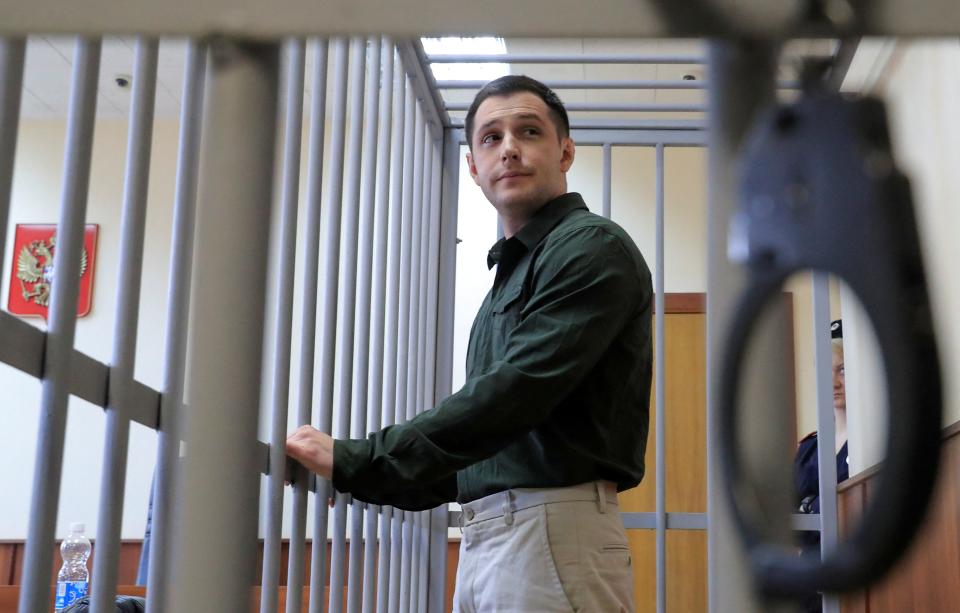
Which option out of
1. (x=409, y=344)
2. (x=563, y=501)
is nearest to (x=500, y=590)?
(x=563, y=501)

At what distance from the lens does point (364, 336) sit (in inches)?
73.7

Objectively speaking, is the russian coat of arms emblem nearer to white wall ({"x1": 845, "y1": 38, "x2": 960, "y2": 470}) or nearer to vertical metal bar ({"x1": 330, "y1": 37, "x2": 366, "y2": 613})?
white wall ({"x1": 845, "y1": 38, "x2": 960, "y2": 470})

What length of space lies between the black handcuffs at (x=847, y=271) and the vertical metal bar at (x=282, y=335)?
110 centimetres

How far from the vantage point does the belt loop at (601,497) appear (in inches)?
Result: 64.1

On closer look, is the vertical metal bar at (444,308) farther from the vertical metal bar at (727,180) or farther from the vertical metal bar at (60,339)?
the vertical metal bar at (727,180)

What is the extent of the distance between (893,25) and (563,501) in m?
1.33

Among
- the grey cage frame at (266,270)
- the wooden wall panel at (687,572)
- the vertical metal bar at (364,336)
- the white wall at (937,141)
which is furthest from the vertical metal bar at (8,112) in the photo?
the wooden wall panel at (687,572)

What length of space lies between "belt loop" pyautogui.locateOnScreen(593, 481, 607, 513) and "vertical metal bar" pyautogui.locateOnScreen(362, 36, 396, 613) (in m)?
0.43

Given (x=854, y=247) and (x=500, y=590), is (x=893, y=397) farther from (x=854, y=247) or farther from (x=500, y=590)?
(x=500, y=590)

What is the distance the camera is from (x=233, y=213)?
0.38 metres

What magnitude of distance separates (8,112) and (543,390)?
804mm

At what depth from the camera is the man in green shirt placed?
4.71 feet

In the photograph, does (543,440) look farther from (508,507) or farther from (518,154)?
(518,154)

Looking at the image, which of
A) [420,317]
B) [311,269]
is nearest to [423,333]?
[420,317]
